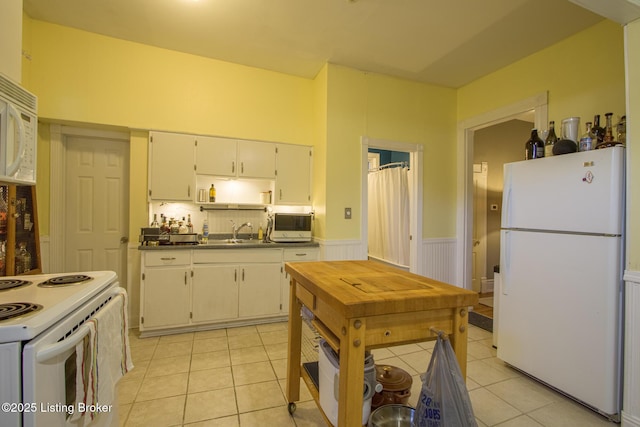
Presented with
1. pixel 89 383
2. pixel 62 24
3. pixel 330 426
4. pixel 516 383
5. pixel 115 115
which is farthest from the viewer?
pixel 115 115

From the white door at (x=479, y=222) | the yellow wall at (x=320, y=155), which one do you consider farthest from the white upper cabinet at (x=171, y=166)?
the white door at (x=479, y=222)

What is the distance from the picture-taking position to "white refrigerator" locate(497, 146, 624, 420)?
1.83 meters

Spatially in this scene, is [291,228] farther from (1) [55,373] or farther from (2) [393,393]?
(1) [55,373]

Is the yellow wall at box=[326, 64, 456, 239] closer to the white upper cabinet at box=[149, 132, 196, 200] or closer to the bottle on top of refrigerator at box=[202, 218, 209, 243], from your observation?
the bottle on top of refrigerator at box=[202, 218, 209, 243]

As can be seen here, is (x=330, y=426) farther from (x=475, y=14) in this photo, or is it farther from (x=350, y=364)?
(x=475, y=14)

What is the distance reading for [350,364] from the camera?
3.66 ft

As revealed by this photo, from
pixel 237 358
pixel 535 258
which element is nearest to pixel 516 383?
pixel 535 258

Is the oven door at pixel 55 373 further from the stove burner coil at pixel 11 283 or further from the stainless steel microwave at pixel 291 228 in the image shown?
the stainless steel microwave at pixel 291 228

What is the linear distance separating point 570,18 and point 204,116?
12.2ft

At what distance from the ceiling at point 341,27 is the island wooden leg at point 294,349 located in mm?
2401

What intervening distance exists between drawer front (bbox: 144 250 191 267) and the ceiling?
225 cm

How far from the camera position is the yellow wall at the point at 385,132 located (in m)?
3.44

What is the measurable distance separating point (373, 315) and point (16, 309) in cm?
124

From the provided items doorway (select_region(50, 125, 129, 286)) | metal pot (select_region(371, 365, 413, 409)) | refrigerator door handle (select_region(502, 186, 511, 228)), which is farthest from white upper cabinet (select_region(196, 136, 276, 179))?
metal pot (select_region(371, 365, 413, 409))
